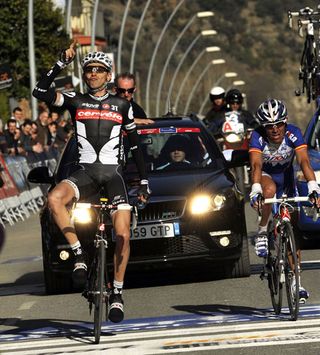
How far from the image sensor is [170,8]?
156m

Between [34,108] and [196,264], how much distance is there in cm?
2667

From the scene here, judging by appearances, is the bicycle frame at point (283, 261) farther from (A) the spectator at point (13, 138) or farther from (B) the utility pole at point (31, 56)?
(B) the utility pole at point (31, 56)

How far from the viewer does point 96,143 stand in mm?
11289

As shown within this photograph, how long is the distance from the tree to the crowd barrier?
1679 centimetres

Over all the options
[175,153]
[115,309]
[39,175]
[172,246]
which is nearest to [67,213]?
[115,309]

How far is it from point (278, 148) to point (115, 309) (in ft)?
7.00

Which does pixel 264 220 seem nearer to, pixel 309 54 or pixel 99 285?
pixel 99 285

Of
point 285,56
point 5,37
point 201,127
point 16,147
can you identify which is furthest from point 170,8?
point 201,127

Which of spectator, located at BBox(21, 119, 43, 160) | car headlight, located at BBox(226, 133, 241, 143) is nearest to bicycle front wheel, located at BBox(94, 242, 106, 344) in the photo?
car headlight, located at BBox(226, 133, 241, 143)

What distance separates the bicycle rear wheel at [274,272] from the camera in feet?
36.6

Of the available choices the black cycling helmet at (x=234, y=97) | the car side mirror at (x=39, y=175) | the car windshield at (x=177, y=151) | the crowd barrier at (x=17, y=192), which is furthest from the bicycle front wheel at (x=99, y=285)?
the crowd barrier at (x=17, y=192)

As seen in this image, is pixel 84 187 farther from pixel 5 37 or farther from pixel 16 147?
Result: pixel 5 37

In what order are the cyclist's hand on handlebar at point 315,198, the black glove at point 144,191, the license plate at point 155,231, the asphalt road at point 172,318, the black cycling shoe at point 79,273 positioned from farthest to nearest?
the license plate at point 155,231
the black glove at point 144,191
the cyclist's hand on handlebar at point 315,198
the black cycling shoe at point 79,273
the asphalt road at point 172,318

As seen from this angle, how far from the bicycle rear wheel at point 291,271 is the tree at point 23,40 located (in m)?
36.9
